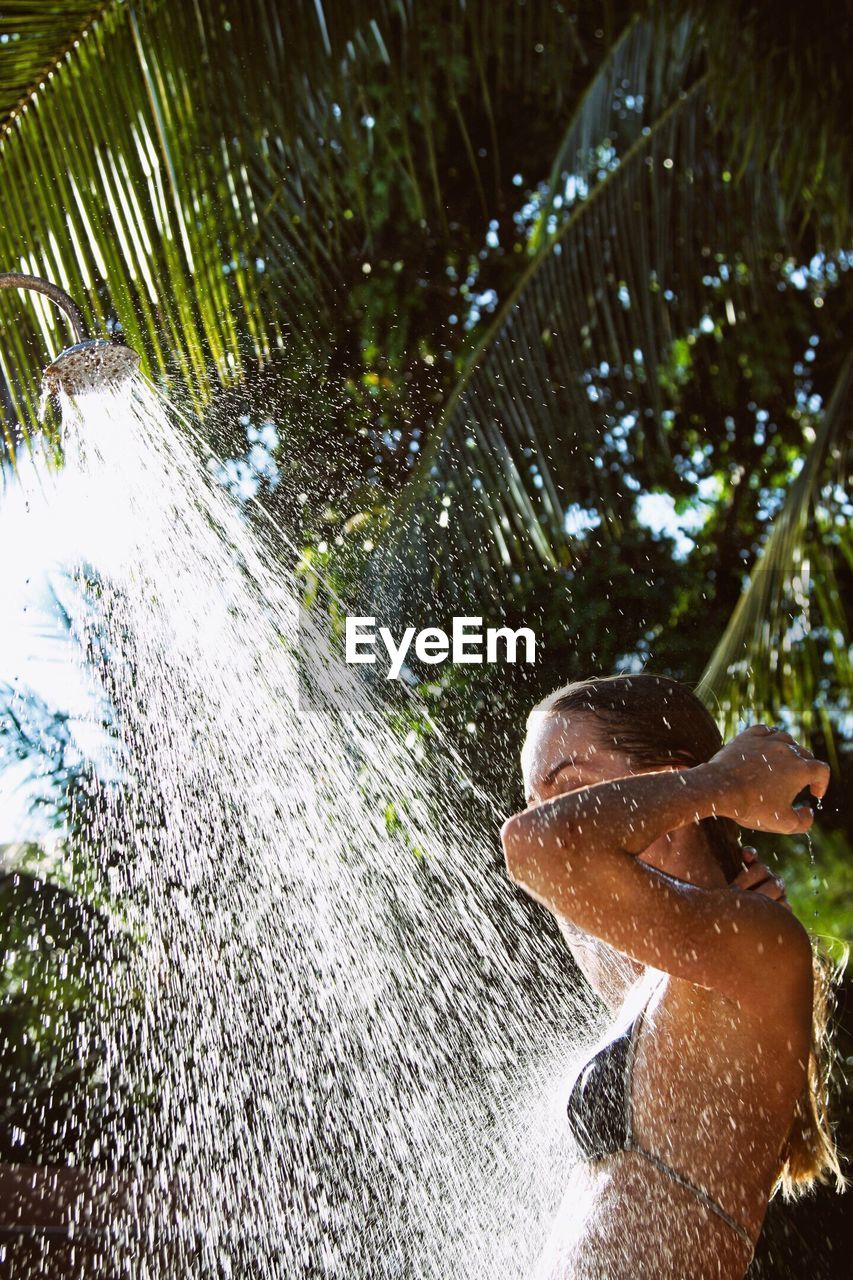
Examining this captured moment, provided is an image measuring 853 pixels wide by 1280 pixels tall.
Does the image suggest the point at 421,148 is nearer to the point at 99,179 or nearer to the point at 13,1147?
the point at 99,179

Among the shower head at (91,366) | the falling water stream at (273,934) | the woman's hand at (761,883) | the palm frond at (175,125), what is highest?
the palm frond at (175,125)

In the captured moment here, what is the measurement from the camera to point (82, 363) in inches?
104

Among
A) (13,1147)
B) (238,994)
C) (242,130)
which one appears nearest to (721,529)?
(238,994)

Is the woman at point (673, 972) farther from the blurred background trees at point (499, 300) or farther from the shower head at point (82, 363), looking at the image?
the blurred background trees at point (499, 300)

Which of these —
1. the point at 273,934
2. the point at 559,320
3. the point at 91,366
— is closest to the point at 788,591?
the point at 559,320

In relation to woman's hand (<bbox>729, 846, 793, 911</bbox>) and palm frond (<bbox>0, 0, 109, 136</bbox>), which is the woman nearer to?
woman's hand (<bbox>729, 846, 793, 911</bbox>)

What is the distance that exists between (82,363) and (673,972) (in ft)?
6.32

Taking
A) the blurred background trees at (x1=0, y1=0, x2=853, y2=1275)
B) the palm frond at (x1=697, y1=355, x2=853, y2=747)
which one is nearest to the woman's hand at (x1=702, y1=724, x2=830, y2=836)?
the blurred background trees at (x1=0, y1=0, x2=853, y2=1275)

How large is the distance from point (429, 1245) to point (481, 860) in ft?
9.53

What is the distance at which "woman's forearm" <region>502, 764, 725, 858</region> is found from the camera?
1.50 meters

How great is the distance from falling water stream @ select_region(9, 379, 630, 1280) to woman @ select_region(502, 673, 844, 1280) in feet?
5.95

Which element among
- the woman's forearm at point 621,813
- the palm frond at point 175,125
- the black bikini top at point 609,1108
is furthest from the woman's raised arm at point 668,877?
the palm frond at point 175,125

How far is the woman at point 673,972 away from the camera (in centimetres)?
150

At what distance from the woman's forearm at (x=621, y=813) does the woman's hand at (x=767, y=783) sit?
16 mm
